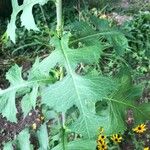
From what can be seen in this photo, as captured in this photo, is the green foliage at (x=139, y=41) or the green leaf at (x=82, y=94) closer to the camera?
the green leaf at (x=82, y=94)

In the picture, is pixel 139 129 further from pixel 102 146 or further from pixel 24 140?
pixel 24 140

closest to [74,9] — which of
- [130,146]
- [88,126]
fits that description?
[130,146]

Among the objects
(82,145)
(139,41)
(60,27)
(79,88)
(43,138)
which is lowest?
(139,41)

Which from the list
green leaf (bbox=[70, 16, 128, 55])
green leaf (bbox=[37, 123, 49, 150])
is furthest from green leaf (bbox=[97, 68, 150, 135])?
green leaf (bbox=[37, 123, 49, 150])

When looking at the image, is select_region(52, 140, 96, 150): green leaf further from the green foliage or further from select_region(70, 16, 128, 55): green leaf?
the green foliage

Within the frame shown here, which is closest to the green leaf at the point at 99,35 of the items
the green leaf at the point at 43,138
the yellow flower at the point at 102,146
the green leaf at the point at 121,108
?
the green leaf at the point at 121,108

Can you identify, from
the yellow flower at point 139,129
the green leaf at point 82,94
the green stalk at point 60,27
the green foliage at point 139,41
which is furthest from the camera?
the green foliage at point 139,41

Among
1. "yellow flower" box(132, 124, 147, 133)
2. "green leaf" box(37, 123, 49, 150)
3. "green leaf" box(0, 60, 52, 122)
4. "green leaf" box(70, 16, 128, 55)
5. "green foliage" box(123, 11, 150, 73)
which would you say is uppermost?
"green leaf" box(70, 16, 128, 55)

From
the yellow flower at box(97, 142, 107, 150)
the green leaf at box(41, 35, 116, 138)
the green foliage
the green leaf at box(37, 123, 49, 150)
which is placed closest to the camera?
the green leaf at box(41, 35, 116, 138)

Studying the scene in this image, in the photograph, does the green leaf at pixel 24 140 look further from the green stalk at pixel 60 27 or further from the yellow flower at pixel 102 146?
the yellow flower at pixel 102 146

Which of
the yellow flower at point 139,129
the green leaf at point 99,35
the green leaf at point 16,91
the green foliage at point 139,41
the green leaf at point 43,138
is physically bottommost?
the yellow flower at point 139,129

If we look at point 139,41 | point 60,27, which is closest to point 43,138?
point 60,27

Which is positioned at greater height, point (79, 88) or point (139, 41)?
point (79, 88)
